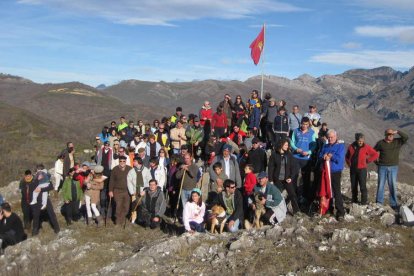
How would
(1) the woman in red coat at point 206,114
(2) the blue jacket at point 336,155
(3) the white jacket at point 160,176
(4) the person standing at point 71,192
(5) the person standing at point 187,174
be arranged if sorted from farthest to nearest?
(1) the woman in red coat at point 206,114 < (4) the person standing at point 71,192 < (3) the white jacket at point 160,176 < (5) the person standing at point 187,174 < (2) the blue jacket at point 336,155

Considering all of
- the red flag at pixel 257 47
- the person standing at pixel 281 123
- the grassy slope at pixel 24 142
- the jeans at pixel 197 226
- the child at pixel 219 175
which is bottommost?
the grassy slope at pixel 24 142

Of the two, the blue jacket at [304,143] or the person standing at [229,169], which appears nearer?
the person standing at [229,169]

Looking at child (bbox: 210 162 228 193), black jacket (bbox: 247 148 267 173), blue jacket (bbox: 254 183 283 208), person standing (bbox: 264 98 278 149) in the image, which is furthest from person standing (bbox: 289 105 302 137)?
blue jacket (bbox: 254 183 283 208)

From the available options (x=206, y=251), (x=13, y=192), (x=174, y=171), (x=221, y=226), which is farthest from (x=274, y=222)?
(x=13, y=192)

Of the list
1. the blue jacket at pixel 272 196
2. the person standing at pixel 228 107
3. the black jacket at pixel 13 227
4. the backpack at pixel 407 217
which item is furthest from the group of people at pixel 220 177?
the backpack at pixel 407 217

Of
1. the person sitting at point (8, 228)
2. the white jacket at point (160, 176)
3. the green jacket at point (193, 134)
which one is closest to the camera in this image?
the person sitting at point (8, 228)

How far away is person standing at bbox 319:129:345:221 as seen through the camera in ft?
39.3

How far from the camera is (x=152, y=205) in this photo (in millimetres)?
13250

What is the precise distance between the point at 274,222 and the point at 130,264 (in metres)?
4.17

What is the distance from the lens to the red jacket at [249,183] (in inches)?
487

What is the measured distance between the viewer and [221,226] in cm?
1191

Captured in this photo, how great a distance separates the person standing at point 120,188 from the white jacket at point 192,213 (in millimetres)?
2898

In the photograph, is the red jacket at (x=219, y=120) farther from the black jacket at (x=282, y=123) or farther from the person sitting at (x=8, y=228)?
the person sitting at (x=8, y=228)

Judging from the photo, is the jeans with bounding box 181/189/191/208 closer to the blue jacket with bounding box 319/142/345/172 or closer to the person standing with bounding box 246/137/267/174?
the person standing with bounding box 246/137/267/174
